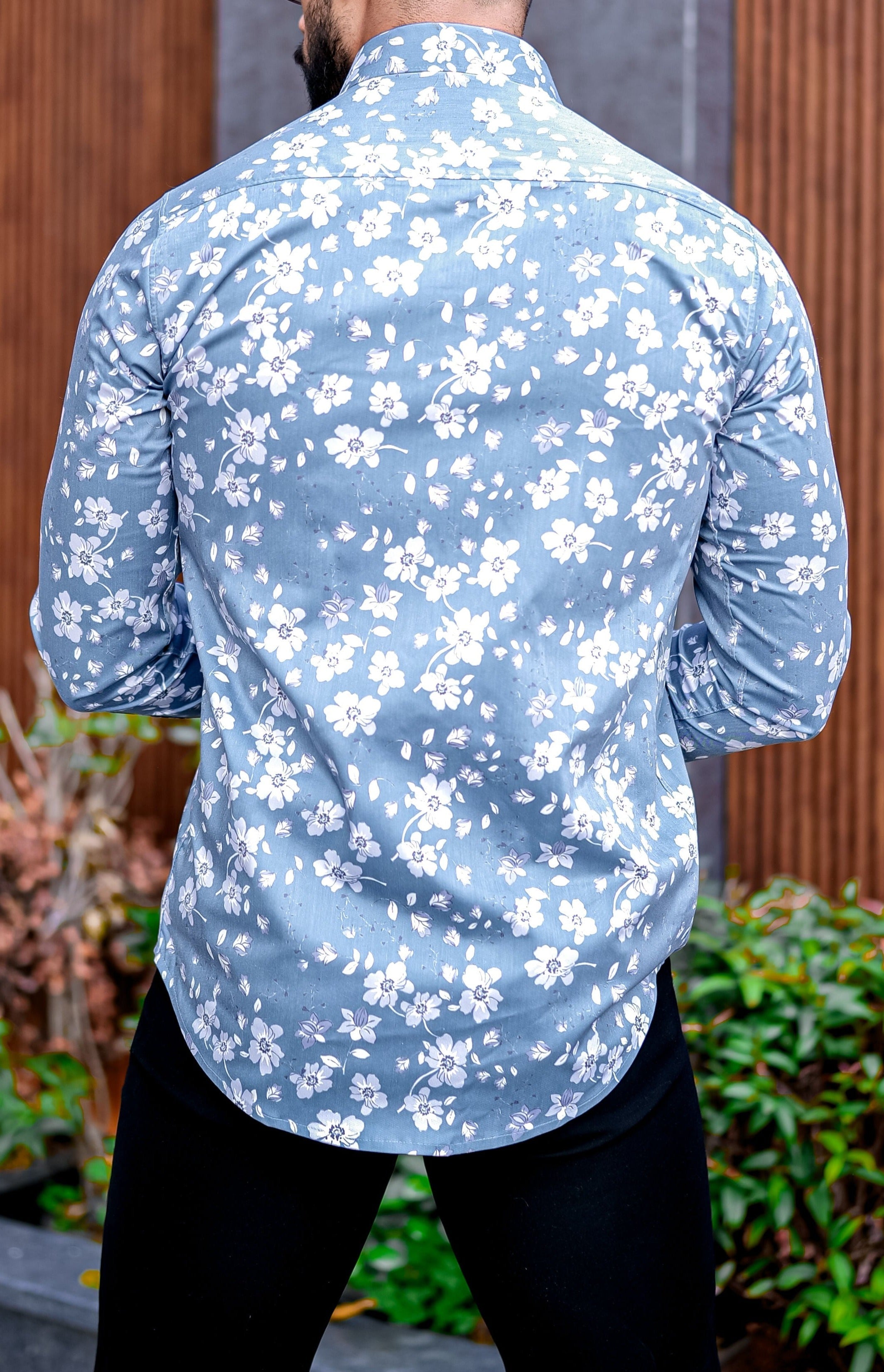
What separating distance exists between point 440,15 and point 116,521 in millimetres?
486

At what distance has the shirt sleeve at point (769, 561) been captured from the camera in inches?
42.1

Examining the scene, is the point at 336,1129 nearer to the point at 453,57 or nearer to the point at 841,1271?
the point at 453,57

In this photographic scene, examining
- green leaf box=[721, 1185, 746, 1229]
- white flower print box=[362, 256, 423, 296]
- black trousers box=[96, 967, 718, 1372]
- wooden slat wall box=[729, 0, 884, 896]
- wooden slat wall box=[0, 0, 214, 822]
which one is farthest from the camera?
wooden slat wall box=[0, 0, 214, 822]

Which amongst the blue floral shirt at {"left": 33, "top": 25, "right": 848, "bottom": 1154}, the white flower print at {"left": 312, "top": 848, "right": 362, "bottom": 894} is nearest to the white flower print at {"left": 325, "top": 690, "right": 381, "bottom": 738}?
the blue floral shirt at {"left": 33, "top": 25, "right": 848, "bottom": 1154}

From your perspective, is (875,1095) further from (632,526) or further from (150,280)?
(150,280)

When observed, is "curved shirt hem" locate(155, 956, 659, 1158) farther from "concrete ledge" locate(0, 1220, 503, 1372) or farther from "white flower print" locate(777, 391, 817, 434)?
"concrete ledge" locate(0, 1220, 503, 1372)

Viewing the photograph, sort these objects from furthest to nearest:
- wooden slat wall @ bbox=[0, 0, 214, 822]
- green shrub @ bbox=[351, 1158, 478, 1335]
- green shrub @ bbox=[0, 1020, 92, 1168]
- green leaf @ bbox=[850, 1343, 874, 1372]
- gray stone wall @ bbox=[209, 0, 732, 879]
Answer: wooden slat wall @ bbox=[0, 0, 214, 822] → green shrub @ bbox=[0, 1020, 92, 1168] → gray stone wall @ bbox=[209, 0, 732, 879] → green shrub @ bbox=[351, 1158, 478, 1335] → green leaf @ bbox=[850, 1343, 874, 1372]

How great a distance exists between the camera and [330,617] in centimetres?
103

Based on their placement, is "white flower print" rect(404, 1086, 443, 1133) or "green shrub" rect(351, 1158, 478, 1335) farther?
"green shrub" rect(351, 1158, 478, 1335)

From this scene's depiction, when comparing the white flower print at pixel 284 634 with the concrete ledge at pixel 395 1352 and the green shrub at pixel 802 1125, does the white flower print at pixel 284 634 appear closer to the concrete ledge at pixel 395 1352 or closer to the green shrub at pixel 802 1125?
the green shrub at pixel 802 1125

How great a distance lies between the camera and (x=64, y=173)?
358cm

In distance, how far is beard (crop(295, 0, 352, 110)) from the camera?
1.15 metres

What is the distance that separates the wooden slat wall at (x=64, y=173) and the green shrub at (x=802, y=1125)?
5.51 feet

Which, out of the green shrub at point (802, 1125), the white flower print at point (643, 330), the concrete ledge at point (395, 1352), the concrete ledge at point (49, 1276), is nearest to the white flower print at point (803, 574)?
the white flower print at point (643, 330)
